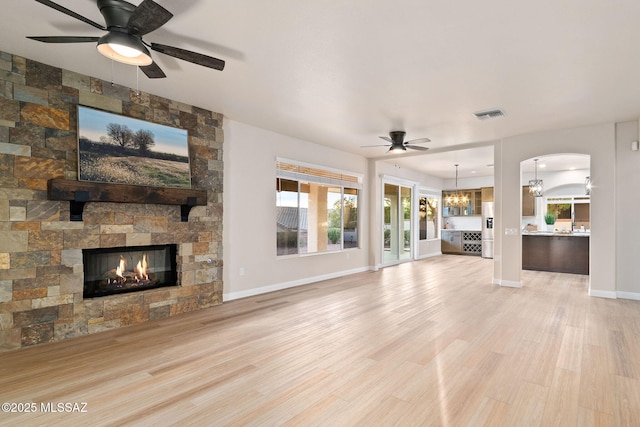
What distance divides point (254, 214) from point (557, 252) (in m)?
7.28

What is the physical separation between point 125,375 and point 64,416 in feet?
1.85

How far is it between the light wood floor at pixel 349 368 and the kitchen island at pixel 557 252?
3235mm

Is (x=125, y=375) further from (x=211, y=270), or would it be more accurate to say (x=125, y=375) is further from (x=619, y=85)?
(x=619, y=85)

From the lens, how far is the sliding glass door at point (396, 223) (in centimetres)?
934

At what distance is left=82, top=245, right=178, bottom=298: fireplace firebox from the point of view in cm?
391

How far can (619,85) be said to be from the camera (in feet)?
12.7

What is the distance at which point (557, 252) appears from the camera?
25.9 feet

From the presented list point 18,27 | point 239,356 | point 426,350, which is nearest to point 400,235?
point 426,350

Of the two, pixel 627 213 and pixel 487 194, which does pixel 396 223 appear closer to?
pixel 487 194

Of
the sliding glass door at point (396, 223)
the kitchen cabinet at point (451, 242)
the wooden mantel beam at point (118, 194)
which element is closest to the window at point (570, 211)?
the kitchen cabinet at point (451, 242)

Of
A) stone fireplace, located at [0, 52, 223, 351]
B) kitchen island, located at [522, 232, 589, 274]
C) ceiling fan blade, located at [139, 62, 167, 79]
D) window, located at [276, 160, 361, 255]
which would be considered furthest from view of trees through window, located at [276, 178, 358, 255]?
kitchen island, located at [522, 232, 589, 274]

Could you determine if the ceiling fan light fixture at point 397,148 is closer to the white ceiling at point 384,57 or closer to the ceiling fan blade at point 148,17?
the white ceiling at point 384,57

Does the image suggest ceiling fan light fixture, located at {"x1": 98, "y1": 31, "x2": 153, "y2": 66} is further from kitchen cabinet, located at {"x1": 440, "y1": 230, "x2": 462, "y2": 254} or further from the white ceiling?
kitchen cabinet, located at {"x1": 440, "y1": 230, "x2": 462, "y2": 254}

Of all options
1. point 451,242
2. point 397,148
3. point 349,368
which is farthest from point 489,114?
point 451,242
